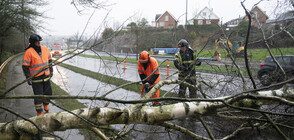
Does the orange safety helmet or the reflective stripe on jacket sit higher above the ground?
the orange safety helmet

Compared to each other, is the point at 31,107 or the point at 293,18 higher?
the point at 293,18

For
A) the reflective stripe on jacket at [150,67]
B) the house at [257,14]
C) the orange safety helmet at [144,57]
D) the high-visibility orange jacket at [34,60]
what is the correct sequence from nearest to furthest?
the house at [257,14] < the high-visibility orange jacket at [34,60] < the orange safety helmet at [144,57] < the reflective stripe on jacket at [150,67]

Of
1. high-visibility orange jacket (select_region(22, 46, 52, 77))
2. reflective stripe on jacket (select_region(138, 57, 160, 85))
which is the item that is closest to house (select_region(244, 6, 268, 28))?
reflective stripe on jacket (select_region(138, 57, 160, 85))

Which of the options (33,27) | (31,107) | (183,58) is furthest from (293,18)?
(33,27)

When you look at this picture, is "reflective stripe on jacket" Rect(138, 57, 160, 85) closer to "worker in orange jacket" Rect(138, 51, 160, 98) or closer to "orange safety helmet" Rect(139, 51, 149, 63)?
"worker in orange jacket" Rect(138, 51, 160, 98)

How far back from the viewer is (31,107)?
5.46 m

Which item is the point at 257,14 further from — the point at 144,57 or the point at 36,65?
the point at 36,65

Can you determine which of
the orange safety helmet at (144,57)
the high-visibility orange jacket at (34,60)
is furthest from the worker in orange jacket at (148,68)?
the high-visibility orange jacket at (34,60)

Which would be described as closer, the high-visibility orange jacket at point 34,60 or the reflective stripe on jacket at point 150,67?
the high-visibility orange jacket at point 34,60

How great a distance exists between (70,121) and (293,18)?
4.42 meters

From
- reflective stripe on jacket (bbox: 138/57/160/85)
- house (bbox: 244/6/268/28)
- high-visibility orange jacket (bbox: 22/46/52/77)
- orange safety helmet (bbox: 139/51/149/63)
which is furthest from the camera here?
reflective stripe on jacket (bbox: 138/57/160/85)

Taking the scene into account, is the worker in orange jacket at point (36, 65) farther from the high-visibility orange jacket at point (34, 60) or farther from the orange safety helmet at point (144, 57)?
the orange safety helmet at point (144, 57)

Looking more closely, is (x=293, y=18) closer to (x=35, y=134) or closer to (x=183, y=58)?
(x=183, y=58)

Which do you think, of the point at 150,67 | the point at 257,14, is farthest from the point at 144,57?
the point at 257,14
